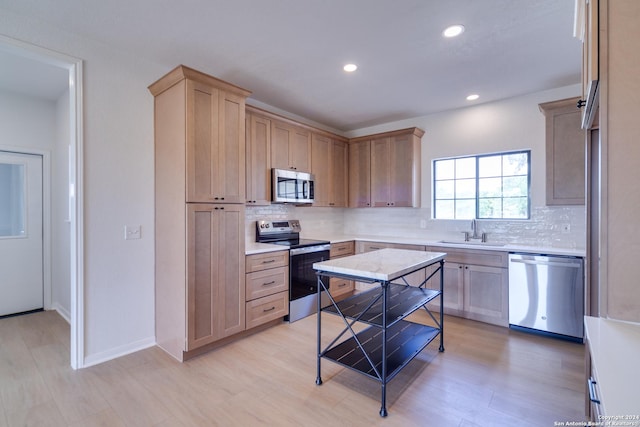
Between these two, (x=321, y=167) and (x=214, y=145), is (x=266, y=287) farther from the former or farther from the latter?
(x=321, y=167)

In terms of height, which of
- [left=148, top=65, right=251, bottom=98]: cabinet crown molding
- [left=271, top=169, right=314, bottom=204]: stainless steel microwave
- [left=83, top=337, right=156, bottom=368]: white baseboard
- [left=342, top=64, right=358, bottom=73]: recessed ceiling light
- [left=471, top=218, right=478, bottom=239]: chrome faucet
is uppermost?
[left=342, top=64, right=358, bottom=73]: recessed ceiling light

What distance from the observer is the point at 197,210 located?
258 cm

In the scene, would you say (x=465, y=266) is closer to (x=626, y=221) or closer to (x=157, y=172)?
(x=626, y=221)

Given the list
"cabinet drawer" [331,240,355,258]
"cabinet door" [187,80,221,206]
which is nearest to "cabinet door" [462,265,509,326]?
"cabinet drawer" [331,240,355,258]

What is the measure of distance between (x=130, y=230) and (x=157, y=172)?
1.94ft

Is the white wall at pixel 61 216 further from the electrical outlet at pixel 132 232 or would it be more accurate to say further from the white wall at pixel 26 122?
the electrical outlet at pixel 132 232

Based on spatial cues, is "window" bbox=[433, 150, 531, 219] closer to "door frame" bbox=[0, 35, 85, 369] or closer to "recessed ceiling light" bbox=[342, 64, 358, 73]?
"recessed ceiling light" bbox=[342, 64, 358, 73]

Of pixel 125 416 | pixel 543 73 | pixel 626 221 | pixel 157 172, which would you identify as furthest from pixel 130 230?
pixel 543 73

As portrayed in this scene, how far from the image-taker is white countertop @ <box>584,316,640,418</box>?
680 mm

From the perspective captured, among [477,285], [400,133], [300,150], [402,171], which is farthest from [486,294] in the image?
[300,150]

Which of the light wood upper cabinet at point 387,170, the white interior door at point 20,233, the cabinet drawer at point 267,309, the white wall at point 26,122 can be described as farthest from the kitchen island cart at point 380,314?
the white wall at point 26,122

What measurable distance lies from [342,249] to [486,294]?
1844 mm

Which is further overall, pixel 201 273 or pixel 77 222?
pixel 201 273

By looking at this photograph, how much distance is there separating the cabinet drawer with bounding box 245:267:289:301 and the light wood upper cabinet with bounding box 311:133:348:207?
4.58 feet
